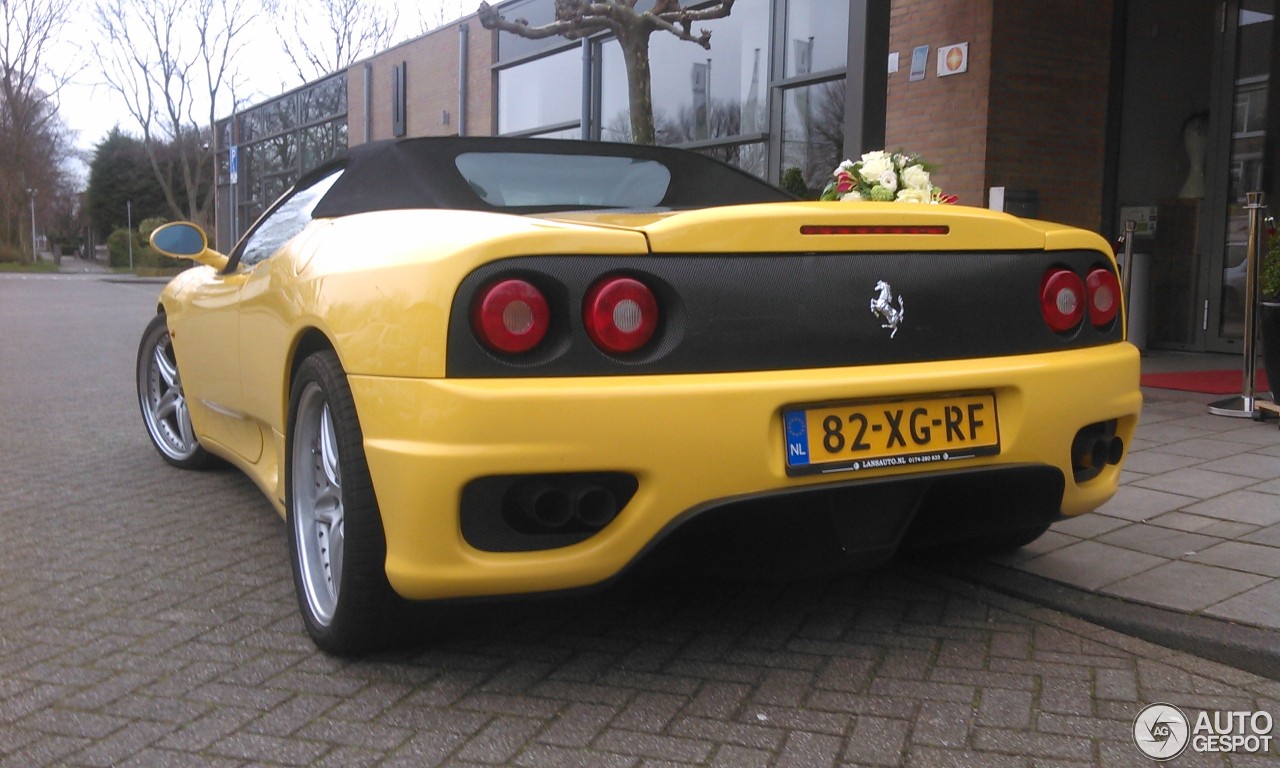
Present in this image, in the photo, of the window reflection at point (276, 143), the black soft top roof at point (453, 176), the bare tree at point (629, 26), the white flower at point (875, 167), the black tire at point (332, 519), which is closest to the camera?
the black tire at point (332, 519)

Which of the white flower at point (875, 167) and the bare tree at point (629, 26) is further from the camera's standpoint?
the bare tree at point (629, 26)

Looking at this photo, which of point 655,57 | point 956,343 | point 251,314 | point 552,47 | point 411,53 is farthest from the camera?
point 411,53

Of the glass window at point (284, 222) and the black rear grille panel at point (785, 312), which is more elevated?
the glass window at point (284, 222)

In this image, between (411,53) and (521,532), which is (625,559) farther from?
(411,53)

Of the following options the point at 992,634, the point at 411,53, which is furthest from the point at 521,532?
the point at 411,53

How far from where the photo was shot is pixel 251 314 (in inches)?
134

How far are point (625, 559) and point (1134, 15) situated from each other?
8759 millimetres

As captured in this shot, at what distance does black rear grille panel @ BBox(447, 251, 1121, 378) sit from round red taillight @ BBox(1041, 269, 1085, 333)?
5cm

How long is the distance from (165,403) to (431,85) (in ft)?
59.5

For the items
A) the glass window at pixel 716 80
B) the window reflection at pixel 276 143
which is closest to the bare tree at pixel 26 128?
the window reflection at pixel 276 143

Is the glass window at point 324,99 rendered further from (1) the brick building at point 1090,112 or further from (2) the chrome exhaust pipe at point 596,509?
(2) the chrome exhaust pipe at point 596,509

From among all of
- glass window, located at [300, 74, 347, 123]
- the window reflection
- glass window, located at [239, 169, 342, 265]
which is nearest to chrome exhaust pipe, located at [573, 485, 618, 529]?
glass window, located at [239, 169, 342, 265]

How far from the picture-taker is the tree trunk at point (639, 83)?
24.0 feet

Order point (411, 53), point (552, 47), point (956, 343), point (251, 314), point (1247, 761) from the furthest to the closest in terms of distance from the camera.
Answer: point (411, 53)
point (552, 47)
point (251, 314)
point (956, 343)
point (1247, 761)
